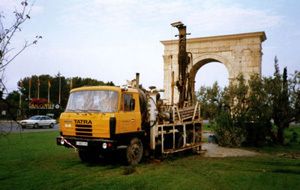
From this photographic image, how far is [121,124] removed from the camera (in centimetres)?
1104

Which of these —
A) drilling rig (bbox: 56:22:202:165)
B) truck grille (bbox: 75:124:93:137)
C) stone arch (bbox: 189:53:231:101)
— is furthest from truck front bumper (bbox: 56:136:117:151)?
stone arch (bbox: 189:53:231:101)

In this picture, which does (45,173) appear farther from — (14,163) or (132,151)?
(132,151)

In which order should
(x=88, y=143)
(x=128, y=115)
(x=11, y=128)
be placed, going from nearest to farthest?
(x=11, y=128), (x=88, y=143), (x=128, y=115)

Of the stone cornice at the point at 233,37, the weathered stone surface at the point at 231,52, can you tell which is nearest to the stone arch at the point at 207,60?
the weathered stone surface at the point at 231,52

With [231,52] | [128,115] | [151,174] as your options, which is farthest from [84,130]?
Result: [231,52]

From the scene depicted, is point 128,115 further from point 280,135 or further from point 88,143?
point 280,135

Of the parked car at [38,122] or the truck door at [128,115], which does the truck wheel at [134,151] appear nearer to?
the truck door at [128,115]

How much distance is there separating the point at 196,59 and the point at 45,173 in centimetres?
2435

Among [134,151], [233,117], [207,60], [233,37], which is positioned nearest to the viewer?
[134,151]

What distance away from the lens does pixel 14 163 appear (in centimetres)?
1130

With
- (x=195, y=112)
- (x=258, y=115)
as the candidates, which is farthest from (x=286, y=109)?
(x=195, y=112)

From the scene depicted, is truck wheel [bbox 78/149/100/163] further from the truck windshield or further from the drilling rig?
the truck windshield

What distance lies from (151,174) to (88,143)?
232cm

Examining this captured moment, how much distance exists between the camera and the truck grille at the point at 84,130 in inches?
429
